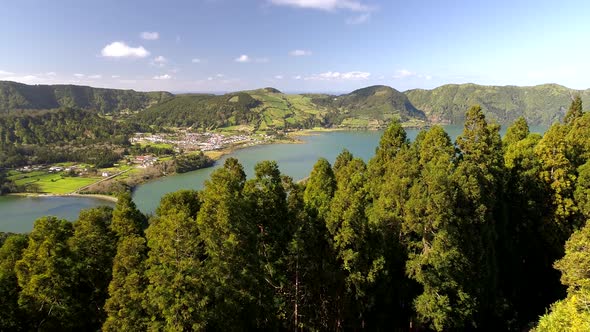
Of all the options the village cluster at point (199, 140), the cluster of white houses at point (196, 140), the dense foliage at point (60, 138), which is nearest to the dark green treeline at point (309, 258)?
the dense foliage at point (60, 138)

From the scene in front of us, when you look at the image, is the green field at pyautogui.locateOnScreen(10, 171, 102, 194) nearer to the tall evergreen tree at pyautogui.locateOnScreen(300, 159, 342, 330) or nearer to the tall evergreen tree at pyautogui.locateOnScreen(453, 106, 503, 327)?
the tall evergreen tree at pyautogui.locateOnScreen(300, 159, 342, 330)

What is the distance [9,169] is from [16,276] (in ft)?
412

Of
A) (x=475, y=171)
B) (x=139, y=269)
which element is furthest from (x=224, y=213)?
(x=475, y=171)

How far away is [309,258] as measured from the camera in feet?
43.7

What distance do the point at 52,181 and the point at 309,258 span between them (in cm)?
10553

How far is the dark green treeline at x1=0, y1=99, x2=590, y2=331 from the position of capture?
1055 cm

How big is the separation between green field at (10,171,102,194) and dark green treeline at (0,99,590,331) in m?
85.9

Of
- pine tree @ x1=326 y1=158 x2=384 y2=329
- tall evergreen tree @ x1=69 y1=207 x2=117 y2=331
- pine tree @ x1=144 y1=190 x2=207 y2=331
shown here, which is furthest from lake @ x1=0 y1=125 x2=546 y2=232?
pine tree @ x1=144 y1=190 x2=207 y2=331

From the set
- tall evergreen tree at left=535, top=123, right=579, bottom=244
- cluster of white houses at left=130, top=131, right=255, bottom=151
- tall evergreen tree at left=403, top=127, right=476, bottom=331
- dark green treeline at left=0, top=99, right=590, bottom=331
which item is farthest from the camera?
cluster of white houses at left=130, top=131, right=255, bottom=151

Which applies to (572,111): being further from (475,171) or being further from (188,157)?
(188,157)

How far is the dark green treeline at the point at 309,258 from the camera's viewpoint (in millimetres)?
10547

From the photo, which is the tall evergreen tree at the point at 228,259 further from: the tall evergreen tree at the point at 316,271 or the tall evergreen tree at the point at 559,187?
the tall evergreen tree at the point at 559,187

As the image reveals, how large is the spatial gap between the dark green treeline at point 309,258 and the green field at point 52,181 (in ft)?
282

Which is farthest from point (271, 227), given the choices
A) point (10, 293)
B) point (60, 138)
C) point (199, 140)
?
point (60, 138)
